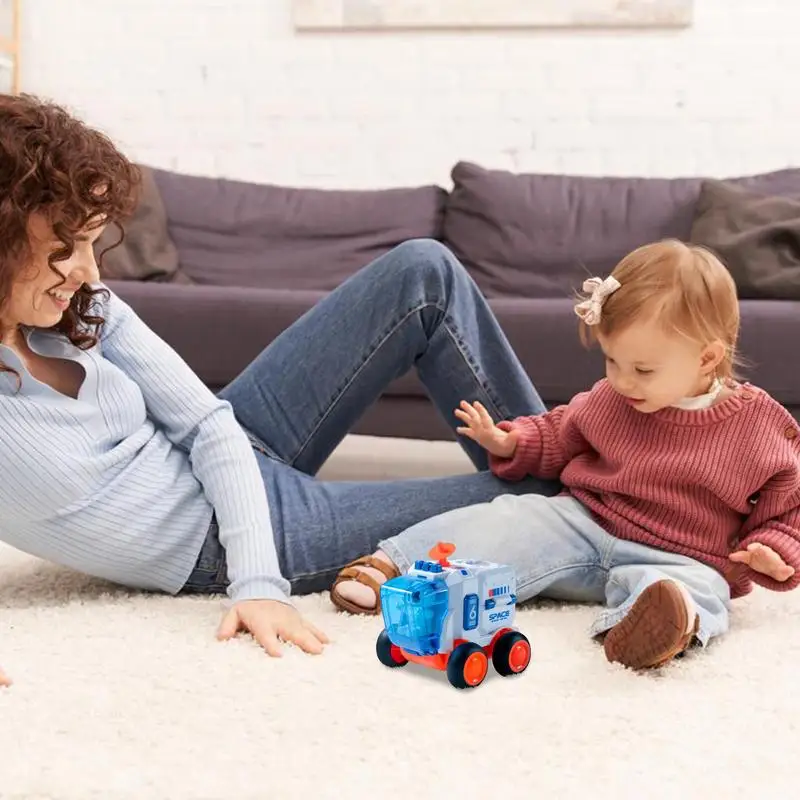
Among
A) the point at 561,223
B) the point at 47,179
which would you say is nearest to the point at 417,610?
the point at 47,179

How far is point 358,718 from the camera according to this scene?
0.95m

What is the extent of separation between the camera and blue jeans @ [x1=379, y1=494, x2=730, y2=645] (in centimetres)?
130

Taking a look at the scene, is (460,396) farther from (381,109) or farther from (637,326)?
(381,109)

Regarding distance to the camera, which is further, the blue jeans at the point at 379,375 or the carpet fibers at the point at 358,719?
the blue jeans at the point at 379,375

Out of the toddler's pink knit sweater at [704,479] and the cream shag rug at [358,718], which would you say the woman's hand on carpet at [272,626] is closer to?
the cream shag rug at [358,718]

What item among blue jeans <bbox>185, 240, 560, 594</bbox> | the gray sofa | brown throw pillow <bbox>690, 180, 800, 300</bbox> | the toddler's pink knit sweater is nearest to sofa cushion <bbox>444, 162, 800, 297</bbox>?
the gray sofa

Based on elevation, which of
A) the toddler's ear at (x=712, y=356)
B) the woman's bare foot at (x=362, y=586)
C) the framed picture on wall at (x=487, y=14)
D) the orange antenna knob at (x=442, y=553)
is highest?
the framed picture on wall at (x=487, y=14)

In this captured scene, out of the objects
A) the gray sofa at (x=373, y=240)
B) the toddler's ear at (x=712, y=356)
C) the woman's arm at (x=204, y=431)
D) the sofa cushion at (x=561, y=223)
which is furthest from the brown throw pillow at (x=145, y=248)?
the toddler's ear at (x=712, y=356)

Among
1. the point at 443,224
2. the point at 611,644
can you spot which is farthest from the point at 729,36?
the point at 611,644

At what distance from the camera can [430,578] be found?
40.7 inches

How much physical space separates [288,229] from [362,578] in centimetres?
196

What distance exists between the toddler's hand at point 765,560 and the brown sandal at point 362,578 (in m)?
0.42

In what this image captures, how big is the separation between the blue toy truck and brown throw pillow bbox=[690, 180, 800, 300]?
1738 mm

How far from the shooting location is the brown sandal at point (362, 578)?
50.8 inches
